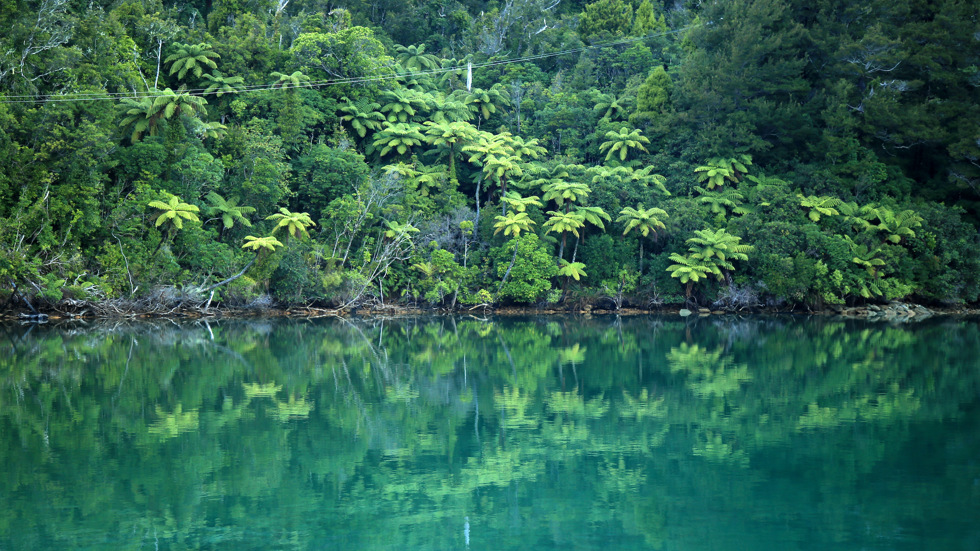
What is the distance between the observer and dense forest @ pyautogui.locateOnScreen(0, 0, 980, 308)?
79.9 feet

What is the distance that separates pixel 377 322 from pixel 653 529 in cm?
1917

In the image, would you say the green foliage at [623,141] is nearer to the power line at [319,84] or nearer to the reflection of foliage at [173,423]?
the power line at [319,84]

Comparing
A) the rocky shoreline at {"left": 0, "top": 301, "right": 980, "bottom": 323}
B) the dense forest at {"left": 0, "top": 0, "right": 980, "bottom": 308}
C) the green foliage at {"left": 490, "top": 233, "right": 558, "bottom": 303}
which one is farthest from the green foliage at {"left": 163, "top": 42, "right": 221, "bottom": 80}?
the green foliage at {"left": 490, "top": 233, "right": 558, "bottom": 303}

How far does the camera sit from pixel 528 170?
2972 cm

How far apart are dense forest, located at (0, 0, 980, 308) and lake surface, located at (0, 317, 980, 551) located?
7960mm

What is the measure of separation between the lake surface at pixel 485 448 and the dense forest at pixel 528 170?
26.1 ft

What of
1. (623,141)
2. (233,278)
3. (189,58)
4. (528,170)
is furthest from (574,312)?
(189,58)

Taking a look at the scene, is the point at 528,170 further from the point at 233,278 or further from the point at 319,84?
the point at 233,278

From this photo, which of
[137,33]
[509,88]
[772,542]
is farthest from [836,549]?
[509,88]

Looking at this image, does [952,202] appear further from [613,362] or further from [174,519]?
[174,519]

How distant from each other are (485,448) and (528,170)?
2105 cm

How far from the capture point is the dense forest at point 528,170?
2434 centimetres

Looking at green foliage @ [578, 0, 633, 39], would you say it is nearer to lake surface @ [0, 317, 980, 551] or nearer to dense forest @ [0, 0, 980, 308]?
dense forest @ [0, 0, 980, 308]

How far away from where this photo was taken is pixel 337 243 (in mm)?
27172
